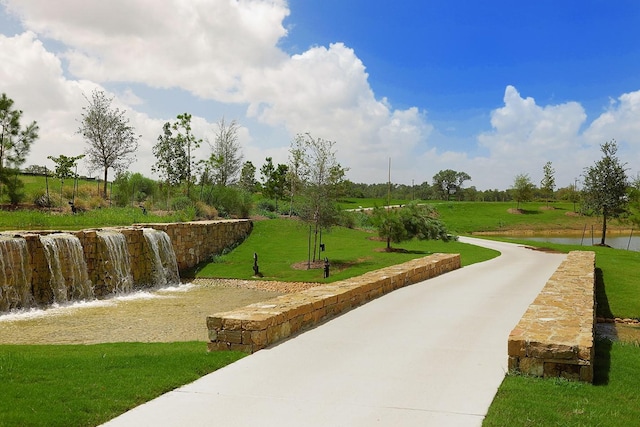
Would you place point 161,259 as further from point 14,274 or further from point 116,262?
point 14,274

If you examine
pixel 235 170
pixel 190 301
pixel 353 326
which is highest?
pixel 235 170

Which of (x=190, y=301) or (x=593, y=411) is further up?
(x=593, y=411)

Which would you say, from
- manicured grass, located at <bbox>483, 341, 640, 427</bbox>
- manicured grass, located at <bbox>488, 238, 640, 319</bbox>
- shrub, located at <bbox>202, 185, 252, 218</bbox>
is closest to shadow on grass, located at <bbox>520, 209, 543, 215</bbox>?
manicured grass, located at <bbox>488, 238, 640, 319</bbox>

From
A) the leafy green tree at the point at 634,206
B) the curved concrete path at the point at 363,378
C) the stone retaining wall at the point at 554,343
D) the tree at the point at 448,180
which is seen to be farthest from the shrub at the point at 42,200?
the tree at the point at 448,180

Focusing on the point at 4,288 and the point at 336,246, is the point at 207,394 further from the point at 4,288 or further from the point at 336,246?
the point at 336,246

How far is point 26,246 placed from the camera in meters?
14.0

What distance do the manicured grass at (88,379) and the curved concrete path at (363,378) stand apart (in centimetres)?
22

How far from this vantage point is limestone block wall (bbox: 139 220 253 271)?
21.0m

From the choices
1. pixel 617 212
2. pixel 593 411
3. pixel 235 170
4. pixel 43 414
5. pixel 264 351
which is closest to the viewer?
pixel 43 414

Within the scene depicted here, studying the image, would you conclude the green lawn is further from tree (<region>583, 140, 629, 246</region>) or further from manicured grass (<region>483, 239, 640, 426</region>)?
tree (<region>583, 140, 629, 246</region>)

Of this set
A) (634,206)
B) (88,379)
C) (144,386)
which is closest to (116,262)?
(88,379)

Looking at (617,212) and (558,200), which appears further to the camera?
(558,200)

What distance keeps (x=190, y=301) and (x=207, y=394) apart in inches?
422

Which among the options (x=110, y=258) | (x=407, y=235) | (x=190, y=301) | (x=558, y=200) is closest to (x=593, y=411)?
(x=190, y=301)
